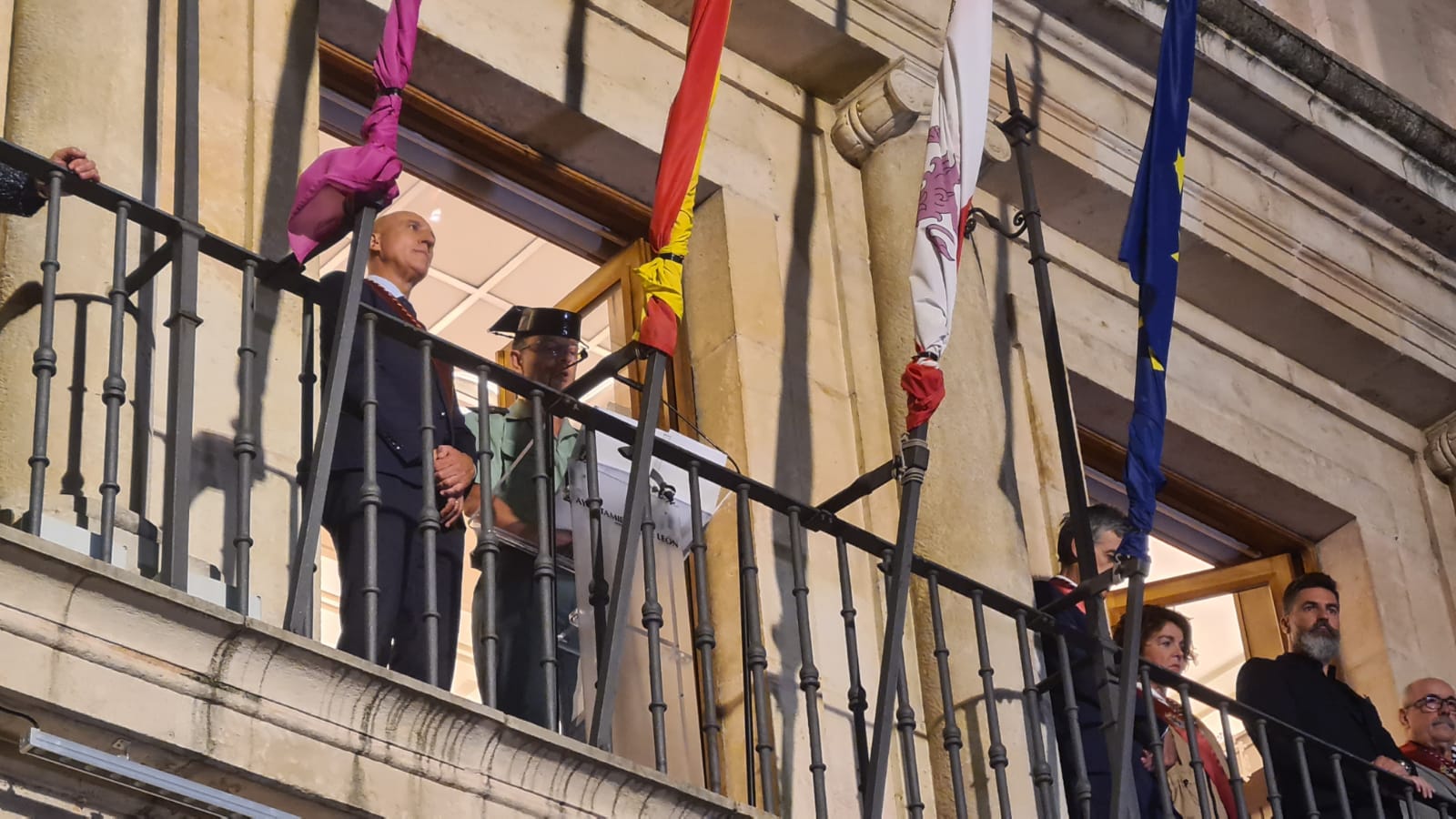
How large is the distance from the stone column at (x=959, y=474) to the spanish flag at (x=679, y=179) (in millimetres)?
1370

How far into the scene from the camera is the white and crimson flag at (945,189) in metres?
6.96

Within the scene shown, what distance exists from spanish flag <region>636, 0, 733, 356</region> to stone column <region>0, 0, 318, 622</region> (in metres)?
0.86

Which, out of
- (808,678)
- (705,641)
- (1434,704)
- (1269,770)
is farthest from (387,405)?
(1434,704)

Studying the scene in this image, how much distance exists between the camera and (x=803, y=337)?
793 centimetres

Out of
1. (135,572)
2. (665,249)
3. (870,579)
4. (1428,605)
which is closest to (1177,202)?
(870,579)

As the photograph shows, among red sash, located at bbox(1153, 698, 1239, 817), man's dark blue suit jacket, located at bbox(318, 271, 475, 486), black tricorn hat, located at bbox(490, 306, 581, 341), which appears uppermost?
black tricorn hat, located at bbox(490, 306, 581, 341)

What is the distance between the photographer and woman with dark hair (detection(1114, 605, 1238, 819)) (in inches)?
288

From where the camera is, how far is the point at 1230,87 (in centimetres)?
963

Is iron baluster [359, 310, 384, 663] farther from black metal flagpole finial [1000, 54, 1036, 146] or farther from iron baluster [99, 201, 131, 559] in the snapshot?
black metal flagpole finial [1000, 54, 1036, 146]

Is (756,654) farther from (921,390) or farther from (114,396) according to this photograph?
(114,396)

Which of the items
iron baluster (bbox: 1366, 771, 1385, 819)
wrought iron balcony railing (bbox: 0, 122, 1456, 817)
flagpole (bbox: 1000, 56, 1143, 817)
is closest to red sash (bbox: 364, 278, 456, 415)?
wrought iron balcony railing (bbox: 0, 122, 1456, 817)

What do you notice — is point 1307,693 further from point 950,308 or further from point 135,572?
point 135,572

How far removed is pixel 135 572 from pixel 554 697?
3.02 ft

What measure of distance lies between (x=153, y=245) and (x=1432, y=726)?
453cm
